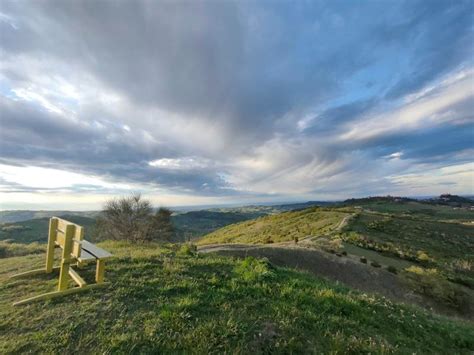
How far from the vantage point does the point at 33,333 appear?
13.0 ft

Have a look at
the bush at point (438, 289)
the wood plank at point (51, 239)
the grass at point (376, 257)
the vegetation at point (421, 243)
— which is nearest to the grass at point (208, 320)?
the wood plank at point (51, 239)

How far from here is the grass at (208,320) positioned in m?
3.77

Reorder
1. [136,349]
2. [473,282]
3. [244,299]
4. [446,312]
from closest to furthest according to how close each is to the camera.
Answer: [136,349], [244,299], [446,312], [473,282]

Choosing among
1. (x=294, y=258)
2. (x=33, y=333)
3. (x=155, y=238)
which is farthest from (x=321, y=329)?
(x=155, y=238)

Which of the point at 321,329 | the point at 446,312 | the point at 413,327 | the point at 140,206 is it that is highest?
the point at 140,206

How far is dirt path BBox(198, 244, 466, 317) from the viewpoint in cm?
1734

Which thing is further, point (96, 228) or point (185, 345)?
point (96, 228)

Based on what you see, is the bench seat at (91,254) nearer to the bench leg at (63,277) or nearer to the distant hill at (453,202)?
the bench leg at (63,277)

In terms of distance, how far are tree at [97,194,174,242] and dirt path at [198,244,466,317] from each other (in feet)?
45.7

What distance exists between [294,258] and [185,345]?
57.0 feet

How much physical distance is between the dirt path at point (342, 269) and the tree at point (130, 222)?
13925 mm

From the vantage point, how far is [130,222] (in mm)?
30203

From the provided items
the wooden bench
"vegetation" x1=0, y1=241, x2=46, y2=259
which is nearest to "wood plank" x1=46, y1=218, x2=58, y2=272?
the wooden bench

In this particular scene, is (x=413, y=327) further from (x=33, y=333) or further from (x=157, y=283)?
(x=33, y=333)
